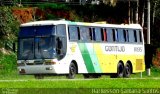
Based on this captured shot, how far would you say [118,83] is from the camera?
2998 cm

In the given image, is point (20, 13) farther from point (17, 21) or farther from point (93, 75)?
point (93, 75)

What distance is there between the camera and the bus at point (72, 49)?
38750 millimetres

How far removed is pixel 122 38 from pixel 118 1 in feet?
65.4

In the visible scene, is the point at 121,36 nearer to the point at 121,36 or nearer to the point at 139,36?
the point at 121,36

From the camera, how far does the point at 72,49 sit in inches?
1566

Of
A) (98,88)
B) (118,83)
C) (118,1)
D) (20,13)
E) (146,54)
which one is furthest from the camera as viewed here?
(118,1)

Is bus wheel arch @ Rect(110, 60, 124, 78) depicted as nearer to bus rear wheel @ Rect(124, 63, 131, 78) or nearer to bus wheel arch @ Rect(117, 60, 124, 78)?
bus wheel arch @ Rect(117, 60, 124, 78)

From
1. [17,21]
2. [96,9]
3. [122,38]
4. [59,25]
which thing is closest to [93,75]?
[122,38]

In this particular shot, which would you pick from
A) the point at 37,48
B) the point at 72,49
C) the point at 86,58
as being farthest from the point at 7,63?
the point at 37,48

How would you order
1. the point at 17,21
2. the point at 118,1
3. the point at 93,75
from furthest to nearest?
the point at 118,1, the point at 17,21, the point at 93,75

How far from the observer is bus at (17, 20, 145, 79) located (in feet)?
127

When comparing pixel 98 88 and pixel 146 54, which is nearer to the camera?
pixel 98 88

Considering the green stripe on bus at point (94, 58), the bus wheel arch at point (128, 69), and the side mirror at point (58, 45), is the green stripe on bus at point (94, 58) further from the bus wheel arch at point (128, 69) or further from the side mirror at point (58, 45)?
the side mirror at point (58, 45)

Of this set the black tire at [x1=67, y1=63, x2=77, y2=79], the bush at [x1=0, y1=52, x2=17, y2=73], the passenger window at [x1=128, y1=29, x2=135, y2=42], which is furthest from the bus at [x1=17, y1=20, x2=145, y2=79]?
the bush at [x1=0, y1=52, x2=17, y2=73]
